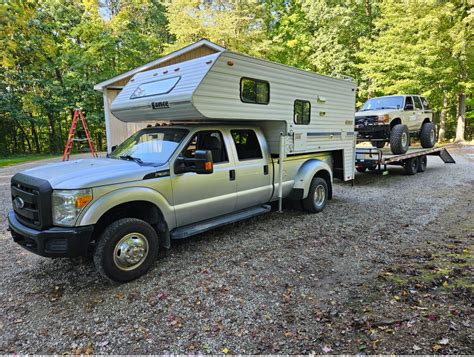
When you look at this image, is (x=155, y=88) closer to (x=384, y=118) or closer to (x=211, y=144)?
(x=211, y=144)

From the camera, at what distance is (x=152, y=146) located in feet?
14.4

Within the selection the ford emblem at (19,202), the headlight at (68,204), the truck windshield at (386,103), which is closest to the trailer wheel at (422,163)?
the truck windshield at (386,103)

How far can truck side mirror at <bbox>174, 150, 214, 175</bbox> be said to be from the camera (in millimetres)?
3785

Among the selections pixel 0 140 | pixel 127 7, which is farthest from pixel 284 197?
pixel 127 7

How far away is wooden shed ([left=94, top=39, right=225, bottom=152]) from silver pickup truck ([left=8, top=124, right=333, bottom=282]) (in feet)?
21.8

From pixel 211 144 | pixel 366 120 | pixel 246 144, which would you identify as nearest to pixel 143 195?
pixel 211 144

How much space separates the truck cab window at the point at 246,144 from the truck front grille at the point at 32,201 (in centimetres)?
273

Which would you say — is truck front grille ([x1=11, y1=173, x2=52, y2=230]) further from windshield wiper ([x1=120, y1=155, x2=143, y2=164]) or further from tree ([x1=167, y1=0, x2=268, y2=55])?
tree ([x1=167, y1=0, x2=268, y2=55])

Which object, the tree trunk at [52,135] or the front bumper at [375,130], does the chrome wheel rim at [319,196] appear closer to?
the front bumper at [375,130]

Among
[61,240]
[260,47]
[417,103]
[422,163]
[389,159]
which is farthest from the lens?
[260,47]

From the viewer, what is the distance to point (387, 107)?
10211 millimetres

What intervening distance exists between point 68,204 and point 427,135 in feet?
40.3

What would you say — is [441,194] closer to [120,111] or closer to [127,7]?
[120,111]

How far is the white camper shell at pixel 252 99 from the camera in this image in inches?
167
